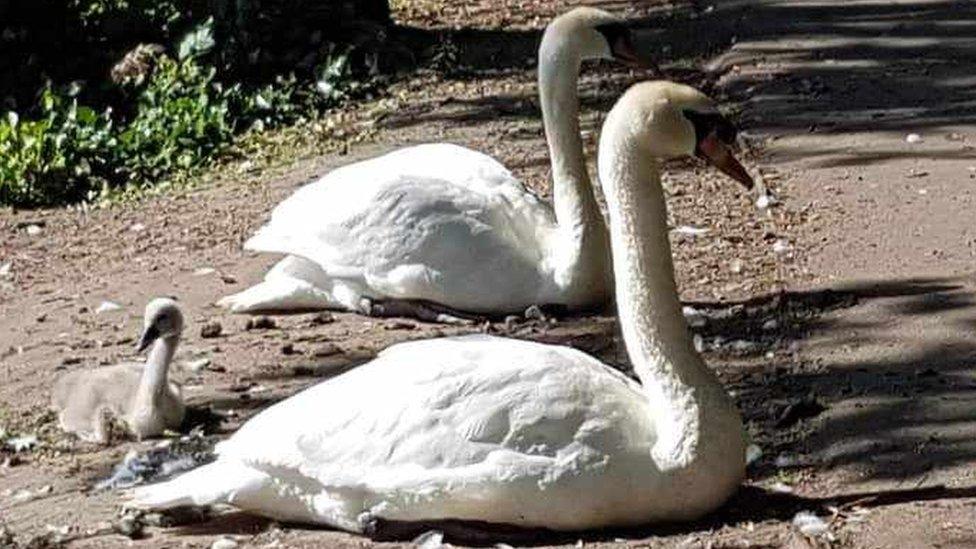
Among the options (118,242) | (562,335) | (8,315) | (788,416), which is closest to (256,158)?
(118,242)

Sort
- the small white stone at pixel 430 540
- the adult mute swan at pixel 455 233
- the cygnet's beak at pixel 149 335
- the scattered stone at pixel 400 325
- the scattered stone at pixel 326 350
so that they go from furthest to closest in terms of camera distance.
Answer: the scattered stone at pixel 400 325 < the adult mute swan at pixel 455 233 < the scattered stone at pixel 326 350 < the cygnet's beak at pixel 149 335 < the small white stone at pixel 430 540

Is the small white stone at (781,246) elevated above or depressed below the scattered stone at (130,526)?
above

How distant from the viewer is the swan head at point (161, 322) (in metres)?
7.35

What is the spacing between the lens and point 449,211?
809 centimetres

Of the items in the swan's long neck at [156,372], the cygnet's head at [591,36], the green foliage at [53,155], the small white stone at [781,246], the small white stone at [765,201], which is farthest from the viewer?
the green foliage at [53,155]

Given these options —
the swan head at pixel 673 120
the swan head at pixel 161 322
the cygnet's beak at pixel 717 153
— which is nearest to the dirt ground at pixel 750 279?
the swan head at pixel 161 322

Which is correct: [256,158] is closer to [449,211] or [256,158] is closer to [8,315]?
[8,315]

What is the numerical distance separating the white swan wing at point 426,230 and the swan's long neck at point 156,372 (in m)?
1.09

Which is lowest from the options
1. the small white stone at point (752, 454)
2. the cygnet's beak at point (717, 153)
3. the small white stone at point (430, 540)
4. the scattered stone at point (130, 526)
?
the scattered stone at point (130, 526)

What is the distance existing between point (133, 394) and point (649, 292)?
7.33ft

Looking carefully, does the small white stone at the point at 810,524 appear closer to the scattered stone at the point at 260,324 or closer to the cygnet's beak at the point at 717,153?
the cygnet's beak at the point at 717,153

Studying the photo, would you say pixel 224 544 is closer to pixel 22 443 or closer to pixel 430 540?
pixel 430 540

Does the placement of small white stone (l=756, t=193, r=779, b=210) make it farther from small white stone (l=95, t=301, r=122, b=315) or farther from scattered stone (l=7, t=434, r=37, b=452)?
scattered stone (l=7, t=434, r=37, b=452)

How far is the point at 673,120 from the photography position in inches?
231
